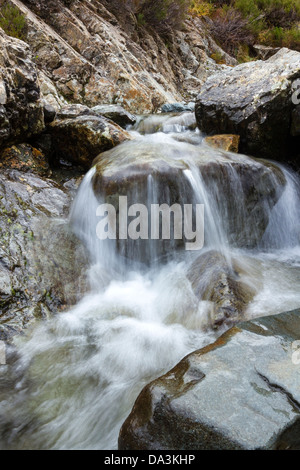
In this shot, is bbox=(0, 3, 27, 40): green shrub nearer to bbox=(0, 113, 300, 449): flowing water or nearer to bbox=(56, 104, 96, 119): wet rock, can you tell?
bbox=(56, 104, 96, 119): wet rock

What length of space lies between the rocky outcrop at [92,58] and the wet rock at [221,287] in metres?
5.31

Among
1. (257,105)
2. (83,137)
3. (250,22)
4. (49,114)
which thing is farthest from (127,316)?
(250,22)

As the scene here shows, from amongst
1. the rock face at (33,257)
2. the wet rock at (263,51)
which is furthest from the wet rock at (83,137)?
the wet rock at (263,51)

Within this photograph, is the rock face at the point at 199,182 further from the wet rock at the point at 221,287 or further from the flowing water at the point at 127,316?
the wet rock at the point at 221,287

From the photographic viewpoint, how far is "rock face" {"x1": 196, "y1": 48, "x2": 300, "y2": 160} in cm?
520

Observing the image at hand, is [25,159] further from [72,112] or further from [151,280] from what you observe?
[151,280]

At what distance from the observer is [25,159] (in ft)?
16.1

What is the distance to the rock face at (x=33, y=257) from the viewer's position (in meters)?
3.07

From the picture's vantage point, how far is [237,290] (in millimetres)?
3135

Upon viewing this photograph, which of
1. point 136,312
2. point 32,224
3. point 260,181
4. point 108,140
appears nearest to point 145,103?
point 108,140

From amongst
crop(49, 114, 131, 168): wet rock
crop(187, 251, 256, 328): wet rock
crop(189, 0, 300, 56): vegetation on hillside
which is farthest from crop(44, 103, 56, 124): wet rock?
crop(189, 0, 300, 56): vegetation on hillside

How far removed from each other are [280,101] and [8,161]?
15.2ft

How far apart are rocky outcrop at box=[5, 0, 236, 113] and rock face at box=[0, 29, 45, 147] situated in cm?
180
